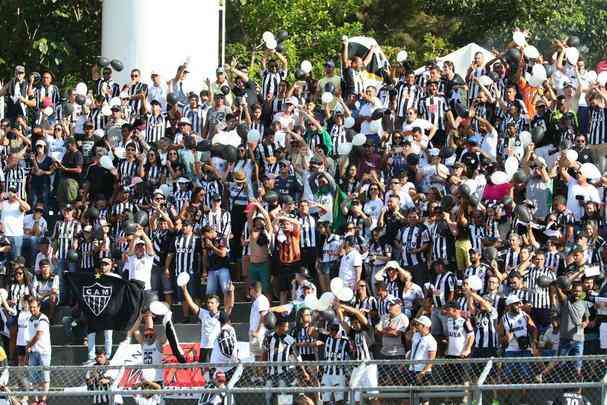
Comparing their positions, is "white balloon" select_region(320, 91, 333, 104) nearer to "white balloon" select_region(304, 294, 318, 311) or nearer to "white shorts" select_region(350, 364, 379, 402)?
"white balloon" select_region(304, 294, 318, 311)

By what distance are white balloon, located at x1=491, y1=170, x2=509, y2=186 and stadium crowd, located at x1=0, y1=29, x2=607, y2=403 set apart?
0.28 ft

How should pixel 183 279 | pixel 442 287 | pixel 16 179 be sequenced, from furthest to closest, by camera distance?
pixel 16 179 → pixel 183 279 → pixel 442 287

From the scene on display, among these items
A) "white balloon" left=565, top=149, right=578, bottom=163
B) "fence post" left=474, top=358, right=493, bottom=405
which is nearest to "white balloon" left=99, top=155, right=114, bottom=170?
"white balloon" left=565, top=149, right=578, bottom=163

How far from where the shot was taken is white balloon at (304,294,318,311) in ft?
77.2

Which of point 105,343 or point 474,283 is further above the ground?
point 474,283

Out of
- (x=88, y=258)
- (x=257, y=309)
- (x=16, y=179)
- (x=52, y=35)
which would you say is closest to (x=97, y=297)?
(x=88, y=258)

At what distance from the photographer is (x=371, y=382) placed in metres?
19.7

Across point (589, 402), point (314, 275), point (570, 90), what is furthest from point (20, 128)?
point (589, 402)

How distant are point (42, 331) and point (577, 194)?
7791 mm

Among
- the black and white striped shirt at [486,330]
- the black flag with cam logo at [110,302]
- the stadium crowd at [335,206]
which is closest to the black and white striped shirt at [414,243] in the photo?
the stadium crowd at [335,206]

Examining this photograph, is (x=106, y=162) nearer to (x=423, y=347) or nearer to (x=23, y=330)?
(x=23, y=330)

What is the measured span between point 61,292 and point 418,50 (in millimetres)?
24652

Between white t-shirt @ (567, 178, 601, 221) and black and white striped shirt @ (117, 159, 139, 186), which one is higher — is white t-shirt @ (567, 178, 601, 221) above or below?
below

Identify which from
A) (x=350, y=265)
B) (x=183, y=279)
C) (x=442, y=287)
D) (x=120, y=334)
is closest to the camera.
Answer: (x=442, y=287)
